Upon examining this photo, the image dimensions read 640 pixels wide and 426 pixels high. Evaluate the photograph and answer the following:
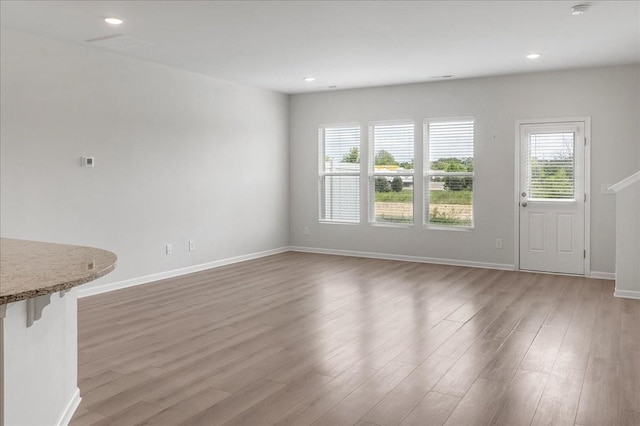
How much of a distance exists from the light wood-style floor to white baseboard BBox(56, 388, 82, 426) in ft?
0.13

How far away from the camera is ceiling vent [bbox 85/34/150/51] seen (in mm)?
5207

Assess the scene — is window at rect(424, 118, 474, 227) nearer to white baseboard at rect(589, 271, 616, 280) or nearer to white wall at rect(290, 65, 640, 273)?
white wall at rect(290, 65, 640, 273)

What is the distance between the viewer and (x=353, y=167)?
8547 millimetres

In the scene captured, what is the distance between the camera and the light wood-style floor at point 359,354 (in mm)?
2834

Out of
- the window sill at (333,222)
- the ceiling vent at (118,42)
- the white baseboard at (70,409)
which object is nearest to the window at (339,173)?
the window sill at (333,222)

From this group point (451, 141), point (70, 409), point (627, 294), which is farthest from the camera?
point (451, 141)

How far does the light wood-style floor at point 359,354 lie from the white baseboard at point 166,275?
0.16 m

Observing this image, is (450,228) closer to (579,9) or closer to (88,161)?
(579,9)

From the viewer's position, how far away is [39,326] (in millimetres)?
2188

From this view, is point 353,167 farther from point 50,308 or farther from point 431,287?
point 50,308

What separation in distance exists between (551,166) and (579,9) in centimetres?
298

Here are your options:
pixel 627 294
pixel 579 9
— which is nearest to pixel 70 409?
pixel 579 9

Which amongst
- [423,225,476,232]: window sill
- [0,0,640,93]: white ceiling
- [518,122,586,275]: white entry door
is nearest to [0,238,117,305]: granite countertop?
→ [0,0,640,93]: white ceiling

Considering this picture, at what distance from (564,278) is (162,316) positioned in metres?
4.92
